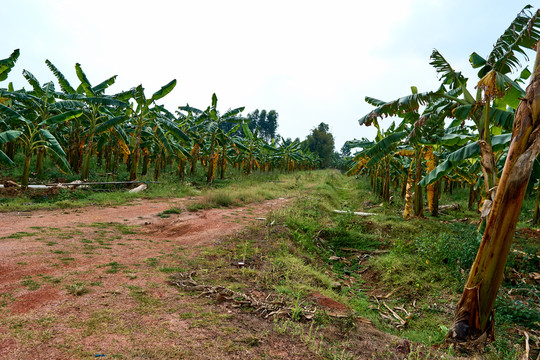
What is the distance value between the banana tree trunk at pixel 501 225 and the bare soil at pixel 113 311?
43.9 inches

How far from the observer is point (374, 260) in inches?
275

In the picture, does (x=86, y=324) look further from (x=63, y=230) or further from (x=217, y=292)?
(x=63, y=230)

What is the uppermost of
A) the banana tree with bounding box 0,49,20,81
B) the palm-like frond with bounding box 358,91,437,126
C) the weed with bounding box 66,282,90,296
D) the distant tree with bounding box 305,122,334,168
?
the distant tree with bounding box 305,122,334,168

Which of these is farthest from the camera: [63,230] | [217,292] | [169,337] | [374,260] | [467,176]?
[467,176]

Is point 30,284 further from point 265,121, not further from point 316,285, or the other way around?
point 265,121

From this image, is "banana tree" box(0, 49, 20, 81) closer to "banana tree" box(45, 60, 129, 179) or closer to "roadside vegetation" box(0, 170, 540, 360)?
"banana tree" box(45, 60, 129, 179)

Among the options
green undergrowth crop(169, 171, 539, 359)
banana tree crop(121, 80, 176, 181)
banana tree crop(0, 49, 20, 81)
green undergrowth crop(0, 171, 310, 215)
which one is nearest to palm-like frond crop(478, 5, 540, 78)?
green undergrowth crop(169, 171, 539, 359)

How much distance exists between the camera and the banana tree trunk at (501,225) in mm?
3314

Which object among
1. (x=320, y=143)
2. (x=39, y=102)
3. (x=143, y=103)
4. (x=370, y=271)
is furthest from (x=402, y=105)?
(x=320, y=143)

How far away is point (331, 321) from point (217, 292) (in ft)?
5.08

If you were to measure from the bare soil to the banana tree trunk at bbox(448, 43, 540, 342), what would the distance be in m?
1.11

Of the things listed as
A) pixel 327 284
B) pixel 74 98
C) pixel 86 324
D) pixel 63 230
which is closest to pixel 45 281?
pixel 86 324

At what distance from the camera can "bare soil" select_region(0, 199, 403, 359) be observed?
243 cm

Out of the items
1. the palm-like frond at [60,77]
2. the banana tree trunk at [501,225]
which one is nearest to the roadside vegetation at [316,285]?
the banana tree trunk at [501,225]
